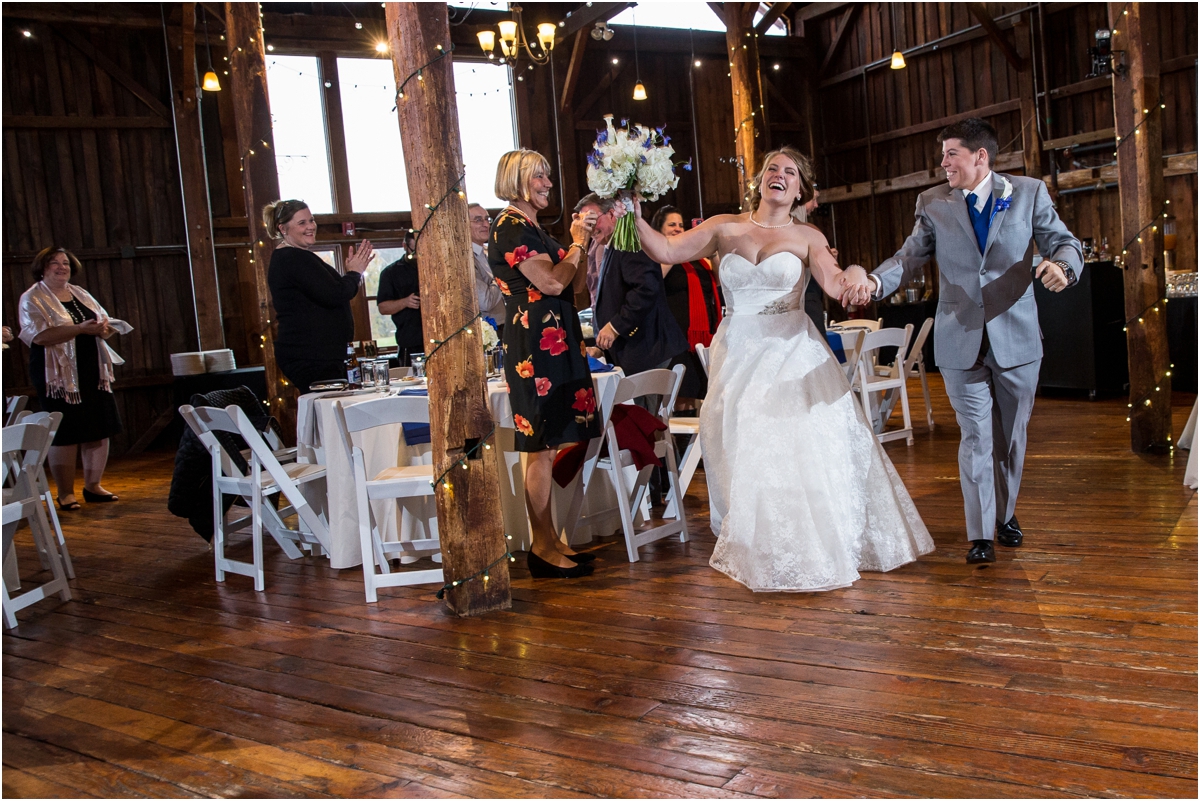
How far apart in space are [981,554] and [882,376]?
386cm

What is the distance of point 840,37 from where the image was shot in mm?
15297

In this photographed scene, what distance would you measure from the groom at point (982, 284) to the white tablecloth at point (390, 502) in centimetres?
141

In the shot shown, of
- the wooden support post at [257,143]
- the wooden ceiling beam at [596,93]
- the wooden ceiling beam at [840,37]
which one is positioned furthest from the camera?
the wooden ceiling beam at [840,37]

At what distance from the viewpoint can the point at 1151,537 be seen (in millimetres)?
4004

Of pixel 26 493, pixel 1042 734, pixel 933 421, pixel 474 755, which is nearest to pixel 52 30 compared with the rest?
pixel 26 493

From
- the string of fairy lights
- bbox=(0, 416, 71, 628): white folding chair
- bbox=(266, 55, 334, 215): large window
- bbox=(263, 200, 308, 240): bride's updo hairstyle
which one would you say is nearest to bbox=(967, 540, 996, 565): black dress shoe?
the string of fairy lights

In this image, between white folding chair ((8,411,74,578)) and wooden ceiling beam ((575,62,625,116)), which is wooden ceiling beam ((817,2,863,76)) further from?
white folding chair ((8,411,74,578))

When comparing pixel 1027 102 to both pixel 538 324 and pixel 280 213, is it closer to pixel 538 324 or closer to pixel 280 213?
pixel 280 213

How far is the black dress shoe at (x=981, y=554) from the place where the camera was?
3.82 m

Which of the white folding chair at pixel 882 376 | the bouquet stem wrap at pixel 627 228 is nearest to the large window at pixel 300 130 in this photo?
the white folding chair at pixel 882 376

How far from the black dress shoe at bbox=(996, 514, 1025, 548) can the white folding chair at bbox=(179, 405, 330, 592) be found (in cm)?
301

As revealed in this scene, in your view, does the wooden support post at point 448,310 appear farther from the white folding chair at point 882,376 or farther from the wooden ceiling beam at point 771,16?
the wooden ceiling beam at point 771,16

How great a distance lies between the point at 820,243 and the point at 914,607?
57.1 inches

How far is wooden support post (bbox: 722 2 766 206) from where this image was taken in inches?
357
